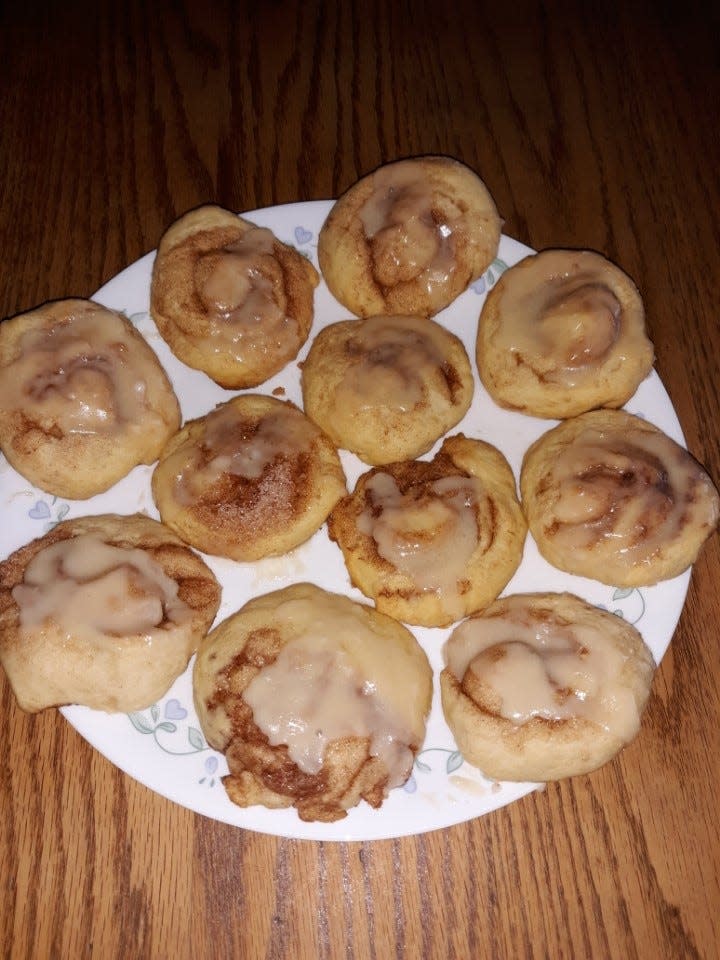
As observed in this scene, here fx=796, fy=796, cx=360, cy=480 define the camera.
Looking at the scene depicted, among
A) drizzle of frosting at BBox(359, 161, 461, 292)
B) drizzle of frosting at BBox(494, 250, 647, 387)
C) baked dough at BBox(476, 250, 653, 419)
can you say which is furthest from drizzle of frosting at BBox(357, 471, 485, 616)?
drizzle of frosting at BBox(359, 161, 461, 292)

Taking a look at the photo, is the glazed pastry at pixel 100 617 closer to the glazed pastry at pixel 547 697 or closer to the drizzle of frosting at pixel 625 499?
the glazed pastry at pixel 547 697

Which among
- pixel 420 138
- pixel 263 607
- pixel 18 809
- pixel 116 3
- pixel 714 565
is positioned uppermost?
pixel 116 3

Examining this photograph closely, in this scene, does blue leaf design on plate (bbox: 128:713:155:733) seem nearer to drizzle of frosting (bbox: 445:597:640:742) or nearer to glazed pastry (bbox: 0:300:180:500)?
glazed pastry (bbox: 0:300:180:500)

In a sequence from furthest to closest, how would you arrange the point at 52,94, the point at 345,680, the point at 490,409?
the point at 52,94
the point at 490,409
the point at 345,680

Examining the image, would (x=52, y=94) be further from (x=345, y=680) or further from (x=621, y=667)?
(x=621, y=667)

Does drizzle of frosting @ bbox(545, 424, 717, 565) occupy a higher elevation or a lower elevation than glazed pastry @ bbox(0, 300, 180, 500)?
lower

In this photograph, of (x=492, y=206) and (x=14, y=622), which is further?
(x=492, y=206)

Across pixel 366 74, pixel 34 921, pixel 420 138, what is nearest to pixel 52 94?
pixel 366 74
